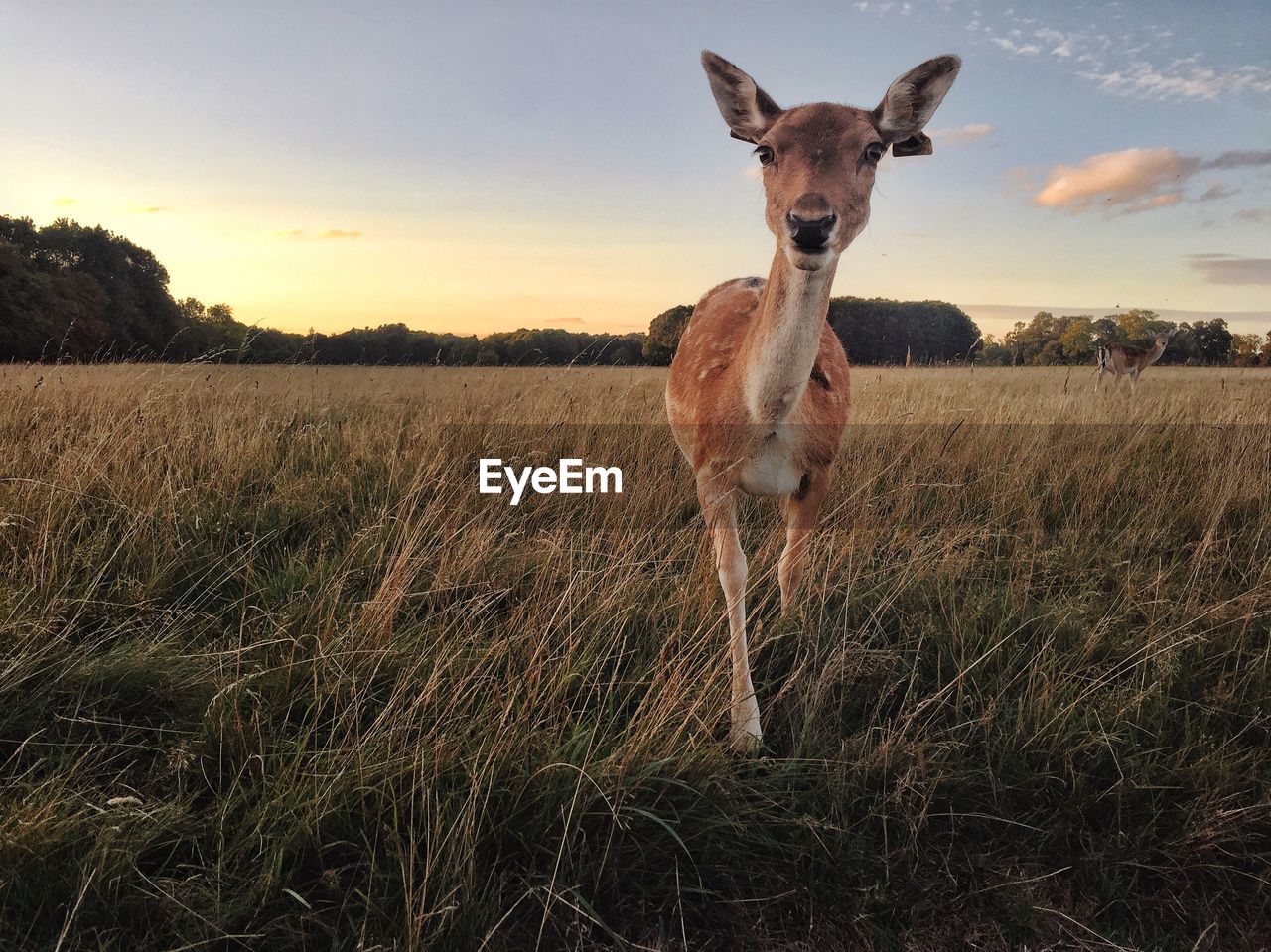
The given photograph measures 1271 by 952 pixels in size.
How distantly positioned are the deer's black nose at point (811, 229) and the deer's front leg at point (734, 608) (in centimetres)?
127

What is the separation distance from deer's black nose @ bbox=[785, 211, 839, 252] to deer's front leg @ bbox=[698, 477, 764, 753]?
1.27m

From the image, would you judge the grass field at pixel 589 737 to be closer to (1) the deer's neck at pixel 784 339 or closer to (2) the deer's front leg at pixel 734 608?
(2) the deer's front leg at pixel 734 608

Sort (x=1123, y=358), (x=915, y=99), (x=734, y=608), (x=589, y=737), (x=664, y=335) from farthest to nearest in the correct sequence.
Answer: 1. (x=1123, y=358)
2. (x=664, y=335)
3. (x=915, y=99)
4. (x=734, y=608)
5. (x=589, y=737)

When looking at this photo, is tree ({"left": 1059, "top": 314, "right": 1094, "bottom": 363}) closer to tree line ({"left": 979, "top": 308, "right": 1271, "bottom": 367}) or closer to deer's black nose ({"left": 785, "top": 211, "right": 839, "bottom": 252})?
tree line ({"left": 979, "top": 308, "right": 1271, "bottom": 367})

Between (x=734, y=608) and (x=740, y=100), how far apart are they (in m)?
2.48

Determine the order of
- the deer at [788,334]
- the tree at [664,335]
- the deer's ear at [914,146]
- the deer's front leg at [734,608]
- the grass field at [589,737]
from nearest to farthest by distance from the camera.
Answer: the grass field at [589,737] < the deer's front leg at [734,608] < the deer at [788,334] < the deer's ear at [914,146] < the tree at [664,335]

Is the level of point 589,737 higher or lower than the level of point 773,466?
lower

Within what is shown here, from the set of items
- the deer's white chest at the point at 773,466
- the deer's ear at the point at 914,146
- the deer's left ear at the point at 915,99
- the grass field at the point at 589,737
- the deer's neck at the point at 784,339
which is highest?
the deer's left ear at the point at 915,99

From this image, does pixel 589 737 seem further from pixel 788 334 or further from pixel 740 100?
pixel 740 100

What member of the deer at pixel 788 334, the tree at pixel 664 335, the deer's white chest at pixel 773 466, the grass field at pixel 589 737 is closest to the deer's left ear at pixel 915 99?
the deer at pixel 788 334

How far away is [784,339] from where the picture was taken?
10.6ft

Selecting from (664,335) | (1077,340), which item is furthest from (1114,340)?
(664,335)

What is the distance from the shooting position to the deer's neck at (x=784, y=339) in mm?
3154

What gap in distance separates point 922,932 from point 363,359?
16.6m
